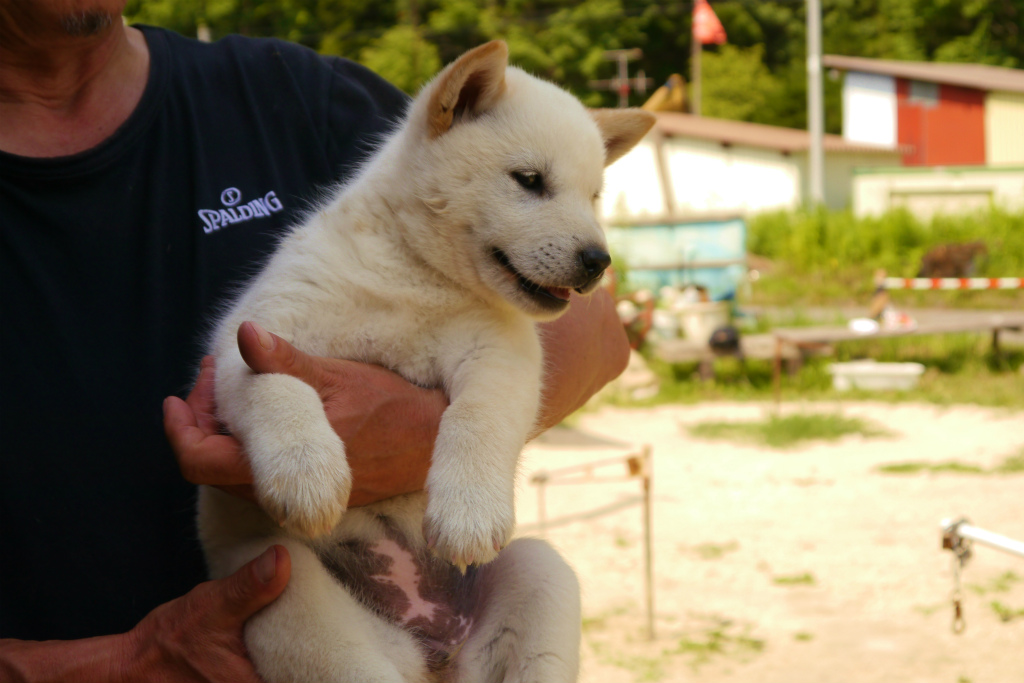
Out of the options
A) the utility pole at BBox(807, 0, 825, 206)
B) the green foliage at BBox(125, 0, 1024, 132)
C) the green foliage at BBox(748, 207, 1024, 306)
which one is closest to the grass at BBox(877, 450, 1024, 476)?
the green foliage at BBox(748, 207, 1024, 306)

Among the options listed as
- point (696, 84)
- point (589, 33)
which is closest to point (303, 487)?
point (589, 33)

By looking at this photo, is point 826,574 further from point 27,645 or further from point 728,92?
point 728,92

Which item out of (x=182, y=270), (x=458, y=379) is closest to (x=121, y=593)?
(x=182, y=270)

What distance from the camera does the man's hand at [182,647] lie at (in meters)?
1.91

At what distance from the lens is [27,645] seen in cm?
202

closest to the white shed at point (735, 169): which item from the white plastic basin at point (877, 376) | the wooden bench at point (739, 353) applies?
the wooden bench at point (739, 353)

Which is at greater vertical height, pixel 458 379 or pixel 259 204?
pixel 259 204

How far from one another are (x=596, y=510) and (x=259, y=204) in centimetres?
649

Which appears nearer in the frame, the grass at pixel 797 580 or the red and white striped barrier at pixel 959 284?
the grass at pixel 797 580

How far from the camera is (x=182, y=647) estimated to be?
1949mm

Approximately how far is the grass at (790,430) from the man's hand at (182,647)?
28.5 feet

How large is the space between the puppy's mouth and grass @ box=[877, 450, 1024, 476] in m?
7.45

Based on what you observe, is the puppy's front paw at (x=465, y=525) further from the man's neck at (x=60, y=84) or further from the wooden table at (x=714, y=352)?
the wooden table at (x=714, y=352)

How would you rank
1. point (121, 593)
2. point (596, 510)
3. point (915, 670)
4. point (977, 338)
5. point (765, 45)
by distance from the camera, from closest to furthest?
point (121, 593)
point (915, 670)
point (596, 510)
point (977, 338)
point (765, 45)
